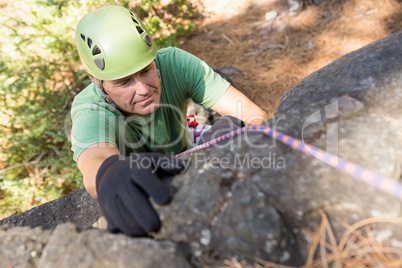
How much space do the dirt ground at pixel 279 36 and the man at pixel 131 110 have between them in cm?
222

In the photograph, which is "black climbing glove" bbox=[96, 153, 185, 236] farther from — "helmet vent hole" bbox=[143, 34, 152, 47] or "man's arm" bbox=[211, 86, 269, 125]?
"man's arm" bbox=[211, 86, 269, 125]

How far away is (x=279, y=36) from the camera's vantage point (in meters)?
6.08

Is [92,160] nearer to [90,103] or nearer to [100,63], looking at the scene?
[90,103]

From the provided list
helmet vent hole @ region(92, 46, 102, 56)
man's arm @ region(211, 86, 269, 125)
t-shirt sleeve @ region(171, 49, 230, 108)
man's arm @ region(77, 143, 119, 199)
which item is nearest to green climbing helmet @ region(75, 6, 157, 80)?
helmet vent hole @ region(92, 46, 102, 56)

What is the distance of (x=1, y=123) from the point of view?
4.54 m

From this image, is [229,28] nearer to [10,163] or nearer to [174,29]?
[174,29]

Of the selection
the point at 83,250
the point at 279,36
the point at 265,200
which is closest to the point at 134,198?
the point at 83,250

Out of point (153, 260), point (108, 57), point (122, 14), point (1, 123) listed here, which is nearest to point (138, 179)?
point (153, 260)

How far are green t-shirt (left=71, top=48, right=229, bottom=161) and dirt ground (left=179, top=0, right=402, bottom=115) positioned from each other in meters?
2.17

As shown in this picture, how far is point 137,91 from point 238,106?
940mm

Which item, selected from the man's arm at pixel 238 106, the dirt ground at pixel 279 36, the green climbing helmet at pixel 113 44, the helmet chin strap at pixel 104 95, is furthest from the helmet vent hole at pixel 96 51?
the dirt ground at pixel 279 36

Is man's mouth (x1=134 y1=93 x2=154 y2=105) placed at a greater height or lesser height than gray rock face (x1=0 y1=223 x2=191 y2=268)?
lesser

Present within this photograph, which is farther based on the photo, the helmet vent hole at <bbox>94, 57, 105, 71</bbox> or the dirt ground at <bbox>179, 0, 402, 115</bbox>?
the dirt ground at <bbox>179, 0, 402, 115</bbox>

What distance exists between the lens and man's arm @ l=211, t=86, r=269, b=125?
2660 millimetres
